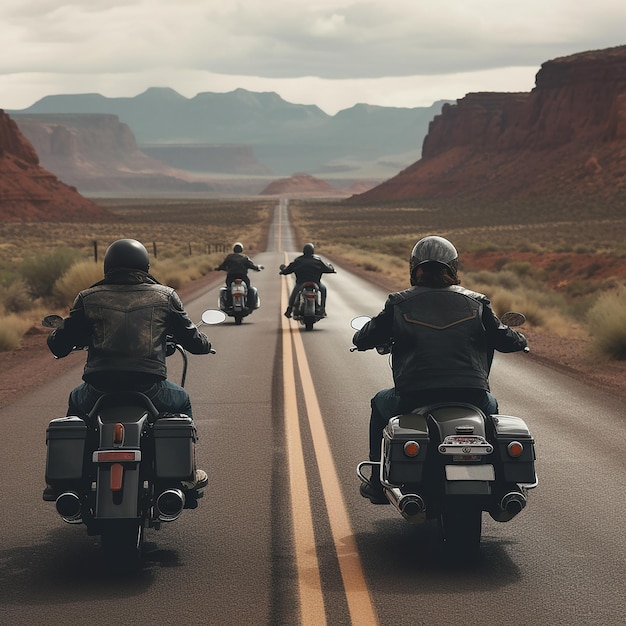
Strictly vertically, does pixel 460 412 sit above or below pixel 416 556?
above

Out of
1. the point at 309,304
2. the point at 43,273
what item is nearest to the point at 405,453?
the point at 309,304

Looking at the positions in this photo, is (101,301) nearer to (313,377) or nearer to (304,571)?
(304,571)

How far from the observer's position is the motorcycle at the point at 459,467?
18.7 ft

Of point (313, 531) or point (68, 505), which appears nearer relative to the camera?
point (68, 505)

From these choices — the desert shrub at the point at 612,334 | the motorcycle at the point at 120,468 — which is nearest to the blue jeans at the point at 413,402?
the motorcycle at the point at 120,468

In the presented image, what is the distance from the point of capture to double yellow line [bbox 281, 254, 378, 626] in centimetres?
534

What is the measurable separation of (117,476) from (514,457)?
6.87 feet

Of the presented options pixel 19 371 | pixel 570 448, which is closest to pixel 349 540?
pixel 570 448

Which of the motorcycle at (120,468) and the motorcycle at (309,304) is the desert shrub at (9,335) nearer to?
the motorcycle at (309,304)

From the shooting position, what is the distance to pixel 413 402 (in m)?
6.24

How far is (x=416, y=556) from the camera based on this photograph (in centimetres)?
621

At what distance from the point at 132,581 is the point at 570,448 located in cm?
484

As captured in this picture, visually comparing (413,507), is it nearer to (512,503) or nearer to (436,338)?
(512,503)

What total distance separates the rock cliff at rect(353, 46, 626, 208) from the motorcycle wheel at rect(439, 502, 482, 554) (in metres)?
109
